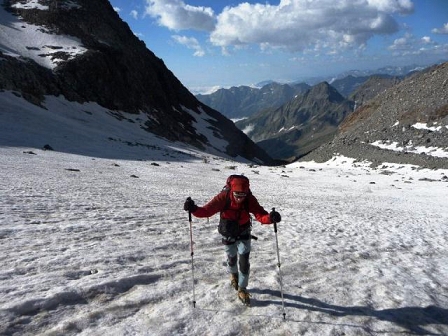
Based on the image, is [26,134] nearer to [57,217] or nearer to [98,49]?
[57,217]

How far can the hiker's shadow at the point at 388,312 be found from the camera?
7.54m

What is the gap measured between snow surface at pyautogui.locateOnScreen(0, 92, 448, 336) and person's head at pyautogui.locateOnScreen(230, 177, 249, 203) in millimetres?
2280

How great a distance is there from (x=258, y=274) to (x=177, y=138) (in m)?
78.6

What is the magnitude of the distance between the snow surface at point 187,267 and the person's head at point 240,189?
228cm

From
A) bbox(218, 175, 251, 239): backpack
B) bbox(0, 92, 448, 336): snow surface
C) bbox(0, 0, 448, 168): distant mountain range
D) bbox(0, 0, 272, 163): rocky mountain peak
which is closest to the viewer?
bbox(0, 92, 448, 336): snow surface

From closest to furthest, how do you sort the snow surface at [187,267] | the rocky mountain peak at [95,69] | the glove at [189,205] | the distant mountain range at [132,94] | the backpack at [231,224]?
the snow surface at [187,267] < the glove at [189,205] < the backpack at [231,224] < the distant mountain range at [132,94] < the rocky mountain peak at [95,69]

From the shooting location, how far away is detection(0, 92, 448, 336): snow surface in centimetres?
685

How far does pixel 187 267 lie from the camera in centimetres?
936

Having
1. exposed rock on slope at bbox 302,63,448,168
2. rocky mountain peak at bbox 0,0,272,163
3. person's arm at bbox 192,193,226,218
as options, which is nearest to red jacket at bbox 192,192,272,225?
person's arm at bbox 192,193,226,218

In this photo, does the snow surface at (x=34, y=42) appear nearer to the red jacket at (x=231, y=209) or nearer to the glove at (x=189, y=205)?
the glove at (x=189, y=205)

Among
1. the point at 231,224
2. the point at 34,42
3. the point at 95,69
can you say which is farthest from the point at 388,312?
the point at 34,42

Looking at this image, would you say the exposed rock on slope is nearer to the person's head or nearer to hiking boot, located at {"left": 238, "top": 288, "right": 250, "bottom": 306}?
hiking boot, located at {"left": 238, "top": 288, "right": 250, "bottom": 306}

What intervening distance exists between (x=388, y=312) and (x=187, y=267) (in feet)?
15.9

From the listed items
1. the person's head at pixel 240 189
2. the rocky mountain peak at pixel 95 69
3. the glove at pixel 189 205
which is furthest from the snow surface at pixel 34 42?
the person's head at pixel 240 189
